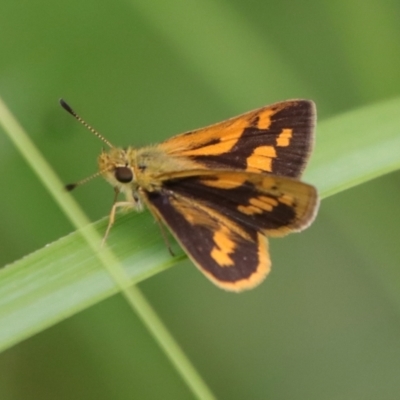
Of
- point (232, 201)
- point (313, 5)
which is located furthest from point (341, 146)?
point (313, 5)

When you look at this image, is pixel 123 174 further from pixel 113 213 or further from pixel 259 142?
pixel 259 142

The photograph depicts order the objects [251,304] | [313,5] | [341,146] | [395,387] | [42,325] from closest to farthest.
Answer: [42,325] → [341,146] → [395,387] → [251,304] → [313,5]

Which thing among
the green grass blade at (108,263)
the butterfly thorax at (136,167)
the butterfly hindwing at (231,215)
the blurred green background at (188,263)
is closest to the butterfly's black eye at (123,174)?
the butterfly thorax at (136,167)

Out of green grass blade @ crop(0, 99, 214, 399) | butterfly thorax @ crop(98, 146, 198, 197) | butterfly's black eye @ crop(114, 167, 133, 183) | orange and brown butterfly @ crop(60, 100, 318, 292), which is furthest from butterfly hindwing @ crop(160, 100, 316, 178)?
green grass blade @ crop(0, 99, 214, 399)

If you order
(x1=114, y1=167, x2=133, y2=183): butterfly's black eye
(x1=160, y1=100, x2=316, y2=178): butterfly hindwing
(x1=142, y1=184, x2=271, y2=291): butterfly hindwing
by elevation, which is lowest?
(x1=142, y1=184, x2=271, y2=291): butterfly hindwing

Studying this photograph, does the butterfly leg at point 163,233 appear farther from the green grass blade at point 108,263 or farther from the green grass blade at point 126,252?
the green grass blade at point 108,263

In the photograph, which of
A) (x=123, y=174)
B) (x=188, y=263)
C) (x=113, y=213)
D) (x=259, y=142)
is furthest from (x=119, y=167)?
(x=188, y=263)

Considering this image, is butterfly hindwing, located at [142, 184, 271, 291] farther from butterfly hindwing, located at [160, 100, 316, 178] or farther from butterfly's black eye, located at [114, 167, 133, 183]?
butterfly hindwing, located at [160, 100, 316, 178]

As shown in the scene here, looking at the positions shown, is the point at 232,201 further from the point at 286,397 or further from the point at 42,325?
the point at 286,397
